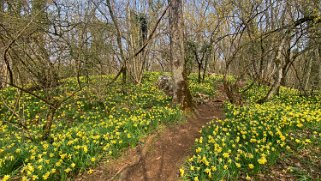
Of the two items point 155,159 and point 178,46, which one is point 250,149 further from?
point 178,46

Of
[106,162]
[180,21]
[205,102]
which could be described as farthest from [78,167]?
[205,102]

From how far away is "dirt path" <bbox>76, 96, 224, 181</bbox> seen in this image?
438 cm

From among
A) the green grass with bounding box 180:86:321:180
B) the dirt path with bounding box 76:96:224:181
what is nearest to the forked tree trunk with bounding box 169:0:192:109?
the dirt path with bounding box 76:96:224:181

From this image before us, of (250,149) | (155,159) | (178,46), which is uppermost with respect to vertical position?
(178,46)

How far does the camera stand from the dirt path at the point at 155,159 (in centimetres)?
438

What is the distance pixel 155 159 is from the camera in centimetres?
496

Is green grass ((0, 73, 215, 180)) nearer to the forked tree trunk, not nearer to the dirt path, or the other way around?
the dirt path

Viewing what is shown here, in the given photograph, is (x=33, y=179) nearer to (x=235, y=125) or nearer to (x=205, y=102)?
(x=235, y=125)

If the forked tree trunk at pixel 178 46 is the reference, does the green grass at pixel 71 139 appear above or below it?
below

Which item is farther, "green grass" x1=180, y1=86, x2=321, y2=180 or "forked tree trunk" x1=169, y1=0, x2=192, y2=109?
"forked tree trunk" x1=169, y1=0, x2=192, y2=109

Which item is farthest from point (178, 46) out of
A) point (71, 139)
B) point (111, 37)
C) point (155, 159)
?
point (111, 37)

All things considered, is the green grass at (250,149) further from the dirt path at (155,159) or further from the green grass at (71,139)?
the green grass at (71,139)

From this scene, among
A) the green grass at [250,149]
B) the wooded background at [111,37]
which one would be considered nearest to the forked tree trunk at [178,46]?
the wooded background at [111,37]

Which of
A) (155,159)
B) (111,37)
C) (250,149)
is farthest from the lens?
(111,37)
